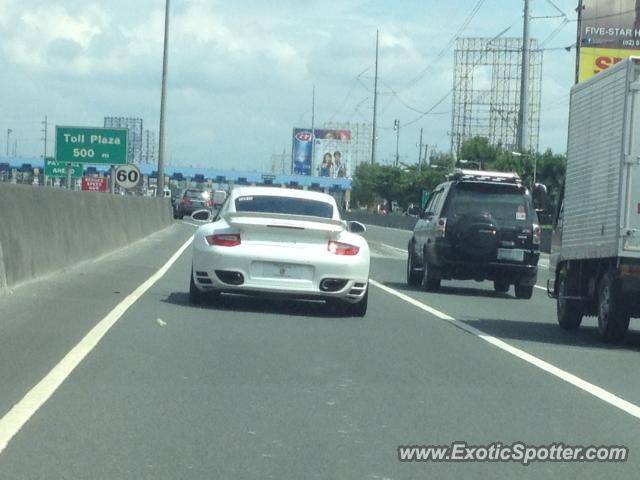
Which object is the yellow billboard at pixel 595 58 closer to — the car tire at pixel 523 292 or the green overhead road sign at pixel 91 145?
the green overhead road sign at pixel 91 145

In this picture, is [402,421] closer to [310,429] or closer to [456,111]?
[310,429]

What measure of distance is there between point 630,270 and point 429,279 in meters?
8.72

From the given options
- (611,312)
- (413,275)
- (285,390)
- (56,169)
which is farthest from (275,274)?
(56,169)

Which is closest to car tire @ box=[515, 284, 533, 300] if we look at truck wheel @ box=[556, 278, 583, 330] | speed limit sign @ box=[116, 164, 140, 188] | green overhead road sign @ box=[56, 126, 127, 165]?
truck wheel @ box=[556, 278, 583, 330]

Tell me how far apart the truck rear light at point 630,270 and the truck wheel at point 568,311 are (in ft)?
7.06

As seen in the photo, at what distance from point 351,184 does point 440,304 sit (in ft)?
482

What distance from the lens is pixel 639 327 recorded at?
17.8 m

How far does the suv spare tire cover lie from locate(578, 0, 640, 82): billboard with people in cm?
4324

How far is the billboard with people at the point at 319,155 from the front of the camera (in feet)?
598

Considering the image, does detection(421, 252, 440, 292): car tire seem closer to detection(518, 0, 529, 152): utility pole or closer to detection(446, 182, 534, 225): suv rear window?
detection(446, 182, 534, 225): suv rear window

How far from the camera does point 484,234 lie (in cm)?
2208

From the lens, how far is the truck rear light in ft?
45.8

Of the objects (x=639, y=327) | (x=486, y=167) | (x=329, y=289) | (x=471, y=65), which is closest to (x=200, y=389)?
(x=329, y=289)

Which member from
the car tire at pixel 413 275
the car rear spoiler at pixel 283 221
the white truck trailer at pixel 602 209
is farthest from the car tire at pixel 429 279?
the car rear spoiler at pixel 283 221
